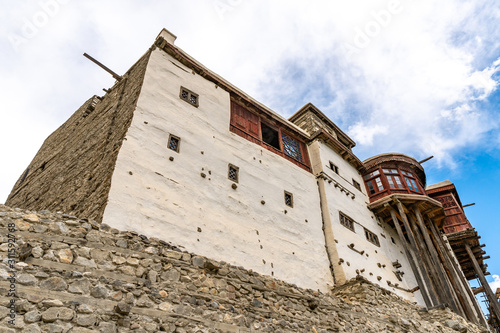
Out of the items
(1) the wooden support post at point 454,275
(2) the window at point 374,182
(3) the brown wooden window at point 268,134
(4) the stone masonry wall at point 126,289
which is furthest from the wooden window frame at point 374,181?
(4) the stone masonry wall at point 126,289

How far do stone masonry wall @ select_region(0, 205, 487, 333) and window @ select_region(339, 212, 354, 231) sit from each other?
5294 millimetres

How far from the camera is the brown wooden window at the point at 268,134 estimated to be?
46.8 ft

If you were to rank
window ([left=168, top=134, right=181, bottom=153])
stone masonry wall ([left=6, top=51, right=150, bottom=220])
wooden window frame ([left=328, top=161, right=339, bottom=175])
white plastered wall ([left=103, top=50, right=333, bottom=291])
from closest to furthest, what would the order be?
white plastered wall ([left=103, top=50, right=333, bottom=291])
stone masonry wall ([left=6, top=51, right=150, bottom=220])
window ([left=168, top=134, right=181, bottom=153])
wooden window frame ([left=328, top=161, right=339, bottom=175])

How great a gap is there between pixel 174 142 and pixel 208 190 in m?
1.85

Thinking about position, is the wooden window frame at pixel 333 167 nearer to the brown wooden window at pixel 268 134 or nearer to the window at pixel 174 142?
the brown wooden window at pixel 268 134

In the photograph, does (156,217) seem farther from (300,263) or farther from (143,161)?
(300,263)

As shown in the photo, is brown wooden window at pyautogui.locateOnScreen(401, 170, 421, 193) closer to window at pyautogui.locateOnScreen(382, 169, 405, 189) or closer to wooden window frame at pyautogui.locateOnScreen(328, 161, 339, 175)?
window at pyautogui.locateOnScreen(382, 169, 405, 189)

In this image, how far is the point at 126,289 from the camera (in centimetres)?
646

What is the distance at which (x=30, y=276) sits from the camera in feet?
18.4

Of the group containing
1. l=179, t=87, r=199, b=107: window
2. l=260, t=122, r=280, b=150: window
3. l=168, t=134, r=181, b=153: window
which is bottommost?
l=168, t=134, r=181, b=153: window

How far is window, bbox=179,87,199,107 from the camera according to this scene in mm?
12712

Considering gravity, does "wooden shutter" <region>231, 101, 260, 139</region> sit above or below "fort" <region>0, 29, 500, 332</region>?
above

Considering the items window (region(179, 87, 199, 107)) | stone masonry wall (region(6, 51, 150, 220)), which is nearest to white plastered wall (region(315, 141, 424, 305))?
window (region(179, 87, 199, 107))

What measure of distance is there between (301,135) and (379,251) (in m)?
6.35
